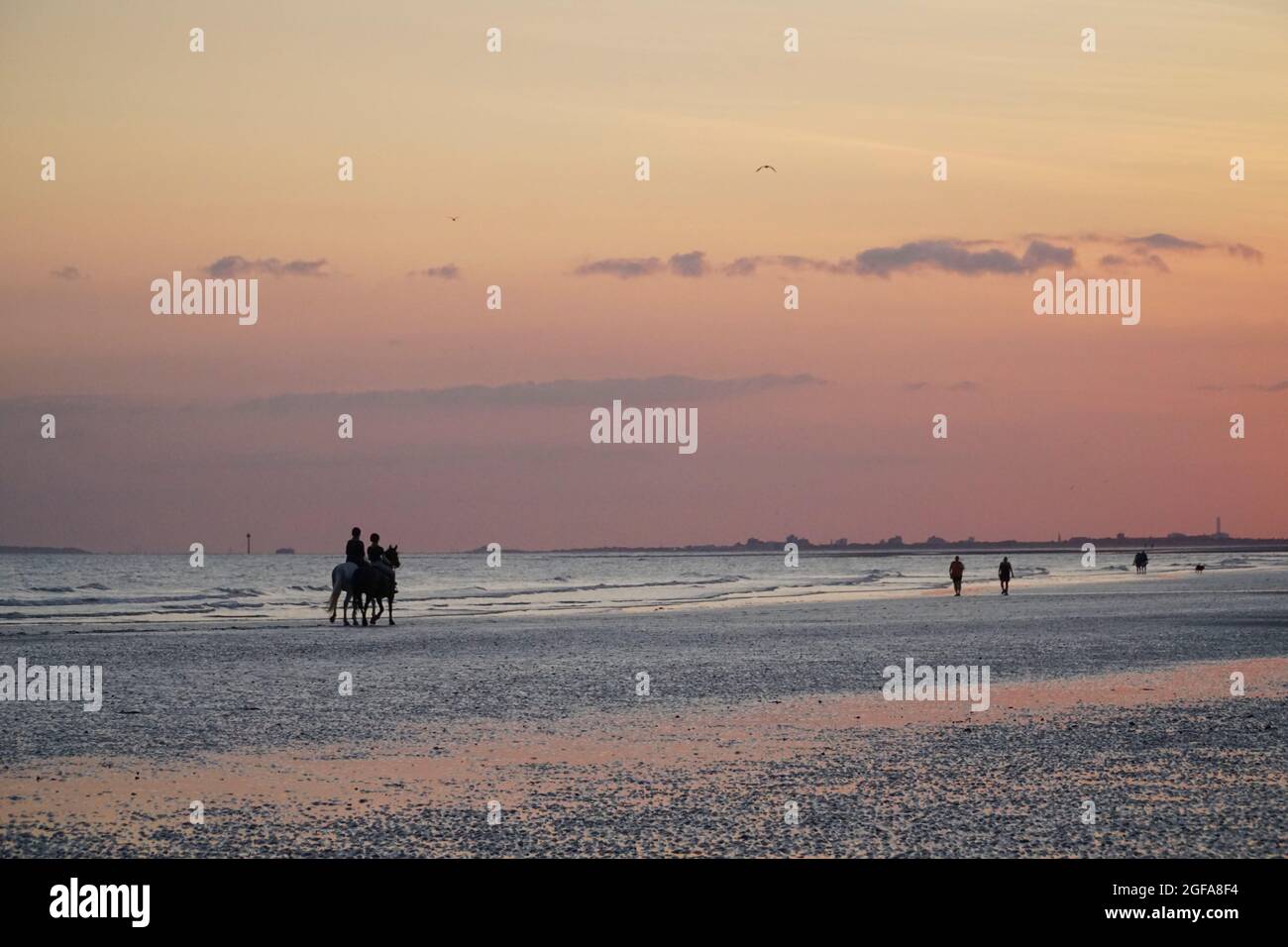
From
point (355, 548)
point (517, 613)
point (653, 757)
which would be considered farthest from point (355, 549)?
point (653, 757)

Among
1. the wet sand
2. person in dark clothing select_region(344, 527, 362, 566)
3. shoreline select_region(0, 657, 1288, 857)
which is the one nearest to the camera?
the wet sand

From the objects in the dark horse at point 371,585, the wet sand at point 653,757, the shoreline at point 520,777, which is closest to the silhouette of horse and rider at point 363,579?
the dark horse at point 371,585

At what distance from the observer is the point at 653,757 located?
45.6ft

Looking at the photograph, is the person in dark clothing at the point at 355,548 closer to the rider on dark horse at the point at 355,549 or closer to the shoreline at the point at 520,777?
the rider on dark horse at the point at 355,549

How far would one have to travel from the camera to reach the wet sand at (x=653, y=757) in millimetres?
10156

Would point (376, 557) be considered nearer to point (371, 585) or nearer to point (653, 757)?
point (371, 585)

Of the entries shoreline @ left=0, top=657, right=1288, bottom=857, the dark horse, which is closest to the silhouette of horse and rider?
the dark horse

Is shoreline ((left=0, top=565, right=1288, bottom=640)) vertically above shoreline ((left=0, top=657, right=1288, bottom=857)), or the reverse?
shoreline ((left=0, top=657, right=1288, bottom=857))

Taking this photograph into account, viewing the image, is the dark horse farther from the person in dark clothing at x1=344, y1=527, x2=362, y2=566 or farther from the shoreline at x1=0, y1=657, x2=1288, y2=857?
the shoreline at x1=0, y1=657, x2=1288, y2=857

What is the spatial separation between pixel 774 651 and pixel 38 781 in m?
17.5

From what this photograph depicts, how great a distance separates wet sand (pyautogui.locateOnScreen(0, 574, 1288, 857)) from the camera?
1016cm
